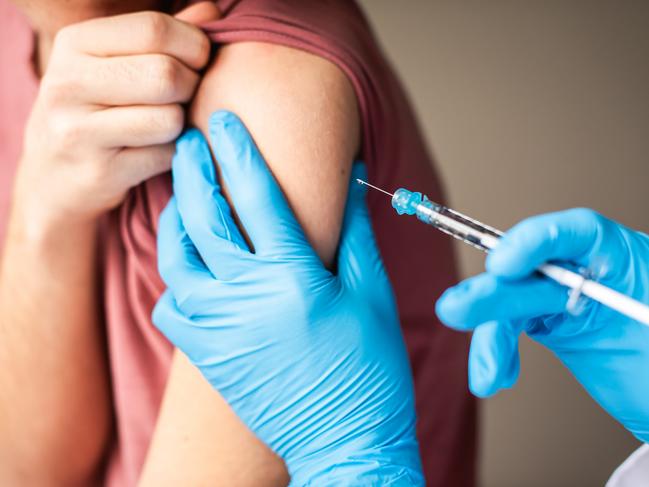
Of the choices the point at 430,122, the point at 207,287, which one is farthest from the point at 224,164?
the point at 430,122

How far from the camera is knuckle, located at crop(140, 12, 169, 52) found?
2.80ft

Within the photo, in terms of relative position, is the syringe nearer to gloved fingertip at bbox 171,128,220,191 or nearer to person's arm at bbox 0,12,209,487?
gloved fingertip at bbox 171,128,220,191

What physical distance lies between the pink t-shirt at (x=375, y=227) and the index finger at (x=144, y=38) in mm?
49

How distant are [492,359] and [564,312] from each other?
141 millimetres

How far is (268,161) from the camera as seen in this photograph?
839mm

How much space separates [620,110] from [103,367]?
2.01 m

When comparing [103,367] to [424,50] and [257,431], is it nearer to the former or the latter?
[257,431]

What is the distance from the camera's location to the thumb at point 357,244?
891 millimetres

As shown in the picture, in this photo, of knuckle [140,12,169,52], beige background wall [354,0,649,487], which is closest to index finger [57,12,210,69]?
knuckle [140,12,169,52]

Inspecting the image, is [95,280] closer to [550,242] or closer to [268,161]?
[268,161]

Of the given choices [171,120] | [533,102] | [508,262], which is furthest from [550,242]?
[533,102]

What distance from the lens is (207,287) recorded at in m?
0.86

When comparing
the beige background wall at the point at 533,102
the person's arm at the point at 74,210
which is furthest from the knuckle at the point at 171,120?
the beige background wall at the point at 533,102

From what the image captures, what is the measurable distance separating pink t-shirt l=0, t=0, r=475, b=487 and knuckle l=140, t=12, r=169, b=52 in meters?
0.08
